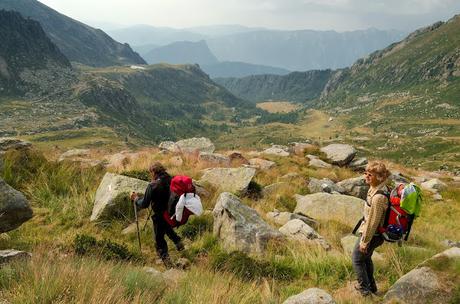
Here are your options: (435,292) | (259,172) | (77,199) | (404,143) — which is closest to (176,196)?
(77,199)

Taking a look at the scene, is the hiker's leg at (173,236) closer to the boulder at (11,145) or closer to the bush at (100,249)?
the bush at (100,249)

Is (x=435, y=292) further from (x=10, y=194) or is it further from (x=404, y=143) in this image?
(x=404, y=143)

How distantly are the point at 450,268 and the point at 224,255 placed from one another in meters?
4.16

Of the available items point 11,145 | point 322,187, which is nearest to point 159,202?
point 11,145

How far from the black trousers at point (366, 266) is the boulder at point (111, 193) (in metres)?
6.09

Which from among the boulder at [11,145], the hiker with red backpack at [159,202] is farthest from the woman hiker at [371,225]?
the boulder at [11,145]

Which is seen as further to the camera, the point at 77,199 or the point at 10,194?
the point at 77,199

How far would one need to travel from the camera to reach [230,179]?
14844 mm

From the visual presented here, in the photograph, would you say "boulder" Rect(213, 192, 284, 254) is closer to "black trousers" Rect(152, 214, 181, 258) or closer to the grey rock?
"black trousers" Rect(152, 214, 181, 258)

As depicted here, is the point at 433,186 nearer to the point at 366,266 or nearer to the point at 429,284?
the point at 366,266

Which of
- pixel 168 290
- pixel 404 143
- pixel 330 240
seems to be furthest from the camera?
pixel 404 143

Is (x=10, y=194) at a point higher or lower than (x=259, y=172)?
higher

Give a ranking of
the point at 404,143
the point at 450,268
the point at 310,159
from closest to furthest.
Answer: the point at 450,268 < the point at 310,159 < the point at 404,143

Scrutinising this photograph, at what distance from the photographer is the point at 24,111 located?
198m
